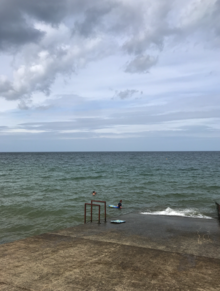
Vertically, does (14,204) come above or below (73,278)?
below

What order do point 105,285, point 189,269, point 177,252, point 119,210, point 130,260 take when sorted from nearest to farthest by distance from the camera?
point 105,285, point 189,269, point 130,260, point 177,252, point 119,210

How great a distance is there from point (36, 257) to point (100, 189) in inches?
753

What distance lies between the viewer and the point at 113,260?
6746 mm

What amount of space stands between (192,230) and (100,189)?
1596 centimetres

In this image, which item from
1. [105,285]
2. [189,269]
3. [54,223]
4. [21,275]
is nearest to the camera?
[105,285]

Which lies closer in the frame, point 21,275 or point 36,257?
point 21,275

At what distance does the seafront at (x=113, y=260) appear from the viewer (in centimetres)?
545

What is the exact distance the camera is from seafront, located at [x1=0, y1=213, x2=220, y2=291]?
545 cm

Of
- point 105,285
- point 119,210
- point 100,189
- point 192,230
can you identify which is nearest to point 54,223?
point 119,210

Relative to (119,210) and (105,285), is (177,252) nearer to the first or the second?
(105,285)

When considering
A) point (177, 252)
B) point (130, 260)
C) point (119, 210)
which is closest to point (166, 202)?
point (119, 210)

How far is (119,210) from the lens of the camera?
17141 mm

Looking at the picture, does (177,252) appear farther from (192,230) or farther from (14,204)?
(14,204)

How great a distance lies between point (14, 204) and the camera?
18.7m
